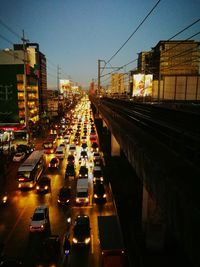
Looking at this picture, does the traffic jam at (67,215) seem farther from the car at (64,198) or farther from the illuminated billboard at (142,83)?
the illuminated billboard at (142,83)

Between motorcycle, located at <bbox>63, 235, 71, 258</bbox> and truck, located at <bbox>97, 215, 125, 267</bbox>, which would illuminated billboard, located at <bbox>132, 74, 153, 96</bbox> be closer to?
truck, located at <bbox>97, 215, 125, 267</bbox>

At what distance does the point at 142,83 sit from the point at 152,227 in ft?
115

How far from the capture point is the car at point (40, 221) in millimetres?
15719

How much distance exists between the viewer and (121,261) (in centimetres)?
1180

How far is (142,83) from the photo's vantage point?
44.7 metres

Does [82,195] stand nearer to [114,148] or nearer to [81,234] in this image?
[81,234]

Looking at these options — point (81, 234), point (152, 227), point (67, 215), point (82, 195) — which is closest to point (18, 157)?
point (82, 195)

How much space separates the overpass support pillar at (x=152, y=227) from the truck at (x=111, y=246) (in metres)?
1.81

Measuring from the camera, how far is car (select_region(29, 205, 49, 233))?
15.7 metres

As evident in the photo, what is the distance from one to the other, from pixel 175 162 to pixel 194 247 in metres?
3.19

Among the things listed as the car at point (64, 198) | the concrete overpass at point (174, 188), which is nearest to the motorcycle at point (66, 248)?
the car at point (64, 198)

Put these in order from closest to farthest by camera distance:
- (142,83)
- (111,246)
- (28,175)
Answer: (111,246) < (28,175) < (142,83)

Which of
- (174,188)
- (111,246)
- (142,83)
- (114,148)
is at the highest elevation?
(142,83)

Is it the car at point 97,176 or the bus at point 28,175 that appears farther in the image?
the car at point 97,176
